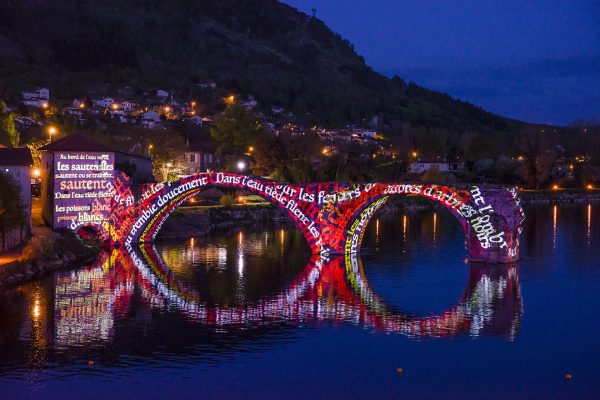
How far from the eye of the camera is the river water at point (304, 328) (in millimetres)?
21562

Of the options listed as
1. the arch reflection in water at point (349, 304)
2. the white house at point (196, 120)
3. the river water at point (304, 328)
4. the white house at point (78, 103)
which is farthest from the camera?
the white house at point (78, 103)

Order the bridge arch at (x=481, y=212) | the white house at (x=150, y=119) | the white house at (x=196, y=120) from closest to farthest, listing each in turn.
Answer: the bridge arch at (x=481, y=212), the white house at (x=150, y=119), the white house at (x=196, y=120)

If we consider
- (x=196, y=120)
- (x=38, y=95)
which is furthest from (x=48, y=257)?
(x=38, y=95)

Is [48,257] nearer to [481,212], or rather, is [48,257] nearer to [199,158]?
[481,212]

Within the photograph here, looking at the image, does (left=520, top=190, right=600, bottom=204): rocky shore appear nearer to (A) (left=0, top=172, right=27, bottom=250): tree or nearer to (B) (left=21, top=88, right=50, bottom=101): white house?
(A) (left=0, top=172, right=27, bottom=250): tree

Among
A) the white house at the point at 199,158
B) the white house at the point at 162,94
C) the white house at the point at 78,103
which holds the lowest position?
the white house at the point at 199,158

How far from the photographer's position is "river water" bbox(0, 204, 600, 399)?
21.6 meters

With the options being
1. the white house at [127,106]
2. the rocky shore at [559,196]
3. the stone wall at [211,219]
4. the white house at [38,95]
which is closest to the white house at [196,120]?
the white house at [127,106]

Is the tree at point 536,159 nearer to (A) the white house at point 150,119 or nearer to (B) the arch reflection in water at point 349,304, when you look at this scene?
(A) the white house at point 150,119

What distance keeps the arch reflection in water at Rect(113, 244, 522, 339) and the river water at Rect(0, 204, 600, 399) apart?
0.09 m

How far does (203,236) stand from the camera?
5725 cm

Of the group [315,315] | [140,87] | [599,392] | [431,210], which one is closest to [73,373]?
[315,315]

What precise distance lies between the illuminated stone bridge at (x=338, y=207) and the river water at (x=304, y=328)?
1293 millimetres

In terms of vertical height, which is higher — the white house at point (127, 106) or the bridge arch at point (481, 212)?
the white house at point (127, 106)
